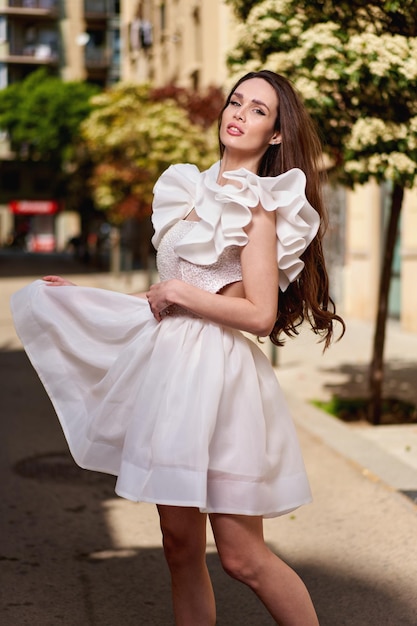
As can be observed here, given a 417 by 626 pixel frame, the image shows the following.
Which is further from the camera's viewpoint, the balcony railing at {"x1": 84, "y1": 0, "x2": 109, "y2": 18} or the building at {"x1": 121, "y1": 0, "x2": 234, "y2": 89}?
the balcony railing at {"x1": 84, "y1": 0, "x2": 109, "y2": 18}

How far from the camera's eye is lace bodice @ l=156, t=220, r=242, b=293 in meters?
3.17

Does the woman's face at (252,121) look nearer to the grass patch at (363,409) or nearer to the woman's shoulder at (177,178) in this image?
the woman's shoulder at (177,178)

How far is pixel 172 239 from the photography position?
330cm

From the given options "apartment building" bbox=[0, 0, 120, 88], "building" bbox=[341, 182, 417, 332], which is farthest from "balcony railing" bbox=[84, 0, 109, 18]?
"building" bbox=[341, 182, 417, 332]

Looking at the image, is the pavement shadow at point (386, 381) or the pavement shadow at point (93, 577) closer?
the pavement shadow at point (93, 577)

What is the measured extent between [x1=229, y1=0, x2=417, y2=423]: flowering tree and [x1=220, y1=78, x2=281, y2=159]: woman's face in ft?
12.5

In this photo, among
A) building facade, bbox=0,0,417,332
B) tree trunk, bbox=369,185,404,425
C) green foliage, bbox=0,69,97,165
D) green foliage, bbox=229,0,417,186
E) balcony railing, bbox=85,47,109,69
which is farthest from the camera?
balcony railing, bbox=85,47,109,69

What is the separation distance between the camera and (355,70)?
714cm

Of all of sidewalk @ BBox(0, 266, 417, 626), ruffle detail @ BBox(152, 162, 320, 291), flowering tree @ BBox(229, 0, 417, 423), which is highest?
flowering tree @ BBox(229, 0, 417, 423)

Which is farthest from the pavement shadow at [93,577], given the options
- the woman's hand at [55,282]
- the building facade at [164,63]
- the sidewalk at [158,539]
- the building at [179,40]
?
the building at [179,40]

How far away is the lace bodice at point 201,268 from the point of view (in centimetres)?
317

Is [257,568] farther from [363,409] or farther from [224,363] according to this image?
[363,409]

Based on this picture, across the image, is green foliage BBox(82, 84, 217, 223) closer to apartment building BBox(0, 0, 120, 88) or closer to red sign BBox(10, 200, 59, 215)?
apartment building BBox(0, 0, 120, 88)

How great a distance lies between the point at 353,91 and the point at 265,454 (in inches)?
190
